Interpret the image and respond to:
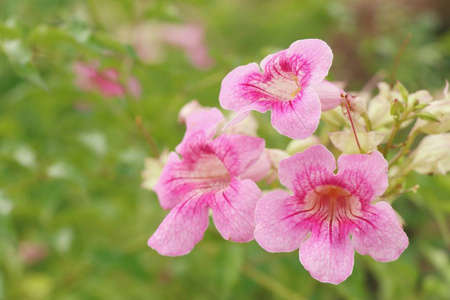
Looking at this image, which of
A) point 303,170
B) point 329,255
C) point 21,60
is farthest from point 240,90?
point 21,60

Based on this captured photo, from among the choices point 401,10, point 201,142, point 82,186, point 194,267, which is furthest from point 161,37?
point 201,142

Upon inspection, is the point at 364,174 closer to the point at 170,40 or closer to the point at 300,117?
the point at 300,117

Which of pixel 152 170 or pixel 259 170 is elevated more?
pixel 259 170

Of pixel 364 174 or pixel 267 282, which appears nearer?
pixel 364 174

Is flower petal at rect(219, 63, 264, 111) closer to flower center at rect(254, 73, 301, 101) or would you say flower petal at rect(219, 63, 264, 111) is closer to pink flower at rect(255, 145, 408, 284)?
flower center at rect(254, 73, 301, 101)

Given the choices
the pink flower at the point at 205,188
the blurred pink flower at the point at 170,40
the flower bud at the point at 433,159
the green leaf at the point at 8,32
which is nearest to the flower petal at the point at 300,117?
the pink flower at the point at 205,188

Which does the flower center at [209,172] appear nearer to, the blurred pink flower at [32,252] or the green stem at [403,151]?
the green stem at [403,151]

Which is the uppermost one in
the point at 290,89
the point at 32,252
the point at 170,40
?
the point at 290,89
